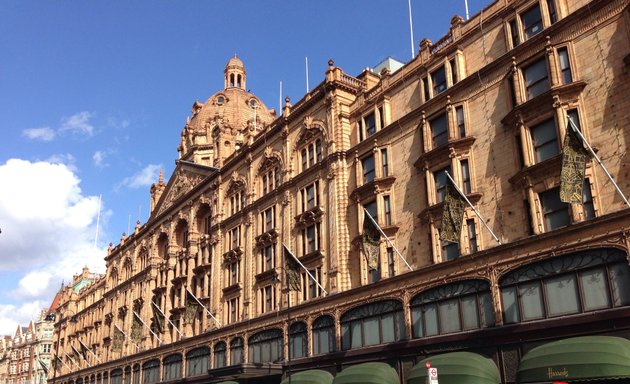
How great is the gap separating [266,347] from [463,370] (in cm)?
2076

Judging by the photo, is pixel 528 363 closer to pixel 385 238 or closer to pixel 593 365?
pixel 593 365

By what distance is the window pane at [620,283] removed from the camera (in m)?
23.9

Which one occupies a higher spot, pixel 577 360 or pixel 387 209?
pixel 387 209

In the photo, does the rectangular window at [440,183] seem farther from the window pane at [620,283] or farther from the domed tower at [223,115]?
the domed tower at [223,115]

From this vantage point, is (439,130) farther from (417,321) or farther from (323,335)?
(323,335)

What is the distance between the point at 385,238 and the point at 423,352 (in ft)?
21.7

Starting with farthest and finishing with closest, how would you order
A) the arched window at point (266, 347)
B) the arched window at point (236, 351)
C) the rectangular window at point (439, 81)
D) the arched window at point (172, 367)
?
the arched window at point (172, 367)
the arched window at point (236, 351)
the arched window at point (266, 347)
the rectangular window at point (439, 81)

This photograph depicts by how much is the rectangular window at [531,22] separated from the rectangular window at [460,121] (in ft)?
17.0

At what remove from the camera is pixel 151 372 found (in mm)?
63438

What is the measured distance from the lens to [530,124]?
96.5 ft

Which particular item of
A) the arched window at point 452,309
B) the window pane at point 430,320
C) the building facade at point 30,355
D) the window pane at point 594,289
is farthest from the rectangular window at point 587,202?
the building facade at point 30,355

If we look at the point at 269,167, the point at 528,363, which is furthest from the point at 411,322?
the point at 269,167

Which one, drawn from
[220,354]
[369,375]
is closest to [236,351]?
[220,354]

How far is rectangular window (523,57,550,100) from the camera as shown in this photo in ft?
97.2
